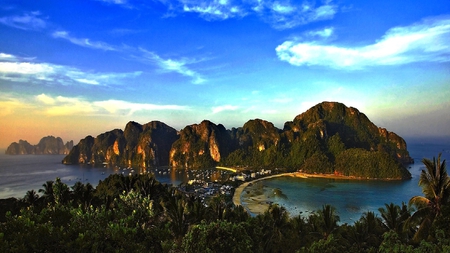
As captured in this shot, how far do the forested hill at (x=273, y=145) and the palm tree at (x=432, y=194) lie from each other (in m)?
108

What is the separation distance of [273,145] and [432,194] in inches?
5760

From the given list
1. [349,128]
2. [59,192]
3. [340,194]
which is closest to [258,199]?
[340,194]

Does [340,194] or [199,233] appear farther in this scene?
[340,194]

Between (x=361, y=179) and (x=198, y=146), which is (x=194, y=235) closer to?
(x=361, y=179)

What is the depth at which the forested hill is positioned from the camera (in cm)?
14000

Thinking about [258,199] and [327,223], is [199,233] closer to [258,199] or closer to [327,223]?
[327,223]

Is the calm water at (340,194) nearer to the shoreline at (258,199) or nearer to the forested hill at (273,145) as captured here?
the shoreline at (258,199)

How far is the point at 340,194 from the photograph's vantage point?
73688 mm

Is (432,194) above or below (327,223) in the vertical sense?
above

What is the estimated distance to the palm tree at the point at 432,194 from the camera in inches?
527

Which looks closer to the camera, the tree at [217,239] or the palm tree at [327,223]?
the tree at [217,239]

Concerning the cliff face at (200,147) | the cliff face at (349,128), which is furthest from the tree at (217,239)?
the cliff face at (200,147)

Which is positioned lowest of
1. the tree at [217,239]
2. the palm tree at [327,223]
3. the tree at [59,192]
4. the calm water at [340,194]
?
the calm water at [340,194]

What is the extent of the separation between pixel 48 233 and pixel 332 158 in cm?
13608
